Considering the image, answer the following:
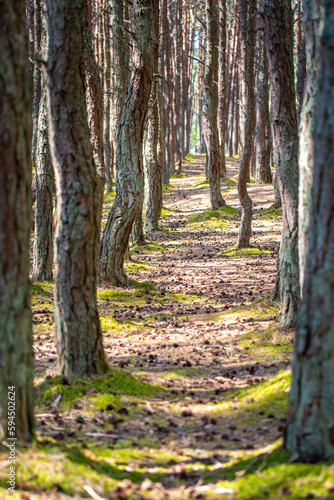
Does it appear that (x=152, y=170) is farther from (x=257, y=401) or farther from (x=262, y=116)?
(x=257, y=401)

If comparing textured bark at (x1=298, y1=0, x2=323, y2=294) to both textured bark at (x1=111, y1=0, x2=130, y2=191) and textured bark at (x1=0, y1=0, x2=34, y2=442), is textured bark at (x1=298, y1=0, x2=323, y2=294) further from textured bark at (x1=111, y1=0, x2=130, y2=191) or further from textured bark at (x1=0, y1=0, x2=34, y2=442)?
textured bark at (x1=111, y1=0, x2=130, y2=191)

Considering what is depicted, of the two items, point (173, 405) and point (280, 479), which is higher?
point (280, 479)

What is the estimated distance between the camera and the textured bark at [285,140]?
6730 mm

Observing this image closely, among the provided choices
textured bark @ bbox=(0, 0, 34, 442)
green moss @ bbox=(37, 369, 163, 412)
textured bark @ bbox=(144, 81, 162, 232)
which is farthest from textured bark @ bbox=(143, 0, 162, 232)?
textured bark @ bbox=(0, 0, 34, 442)

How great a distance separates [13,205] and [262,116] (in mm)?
20428

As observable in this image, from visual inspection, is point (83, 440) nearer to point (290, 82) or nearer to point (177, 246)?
point (290, 82)

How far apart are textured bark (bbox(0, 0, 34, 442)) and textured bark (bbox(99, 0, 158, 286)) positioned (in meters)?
6.92

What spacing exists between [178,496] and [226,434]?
1.29 m

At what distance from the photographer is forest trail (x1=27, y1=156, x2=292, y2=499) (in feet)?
12.5

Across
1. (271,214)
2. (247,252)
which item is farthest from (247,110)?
(271,214)

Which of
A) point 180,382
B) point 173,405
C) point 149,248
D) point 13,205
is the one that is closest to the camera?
point 13,205

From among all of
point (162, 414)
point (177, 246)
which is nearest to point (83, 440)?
point (162, 414)

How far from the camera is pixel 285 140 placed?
689cm

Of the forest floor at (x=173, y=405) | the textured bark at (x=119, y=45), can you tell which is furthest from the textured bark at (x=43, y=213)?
the textured bark at (x=119, y=45)
